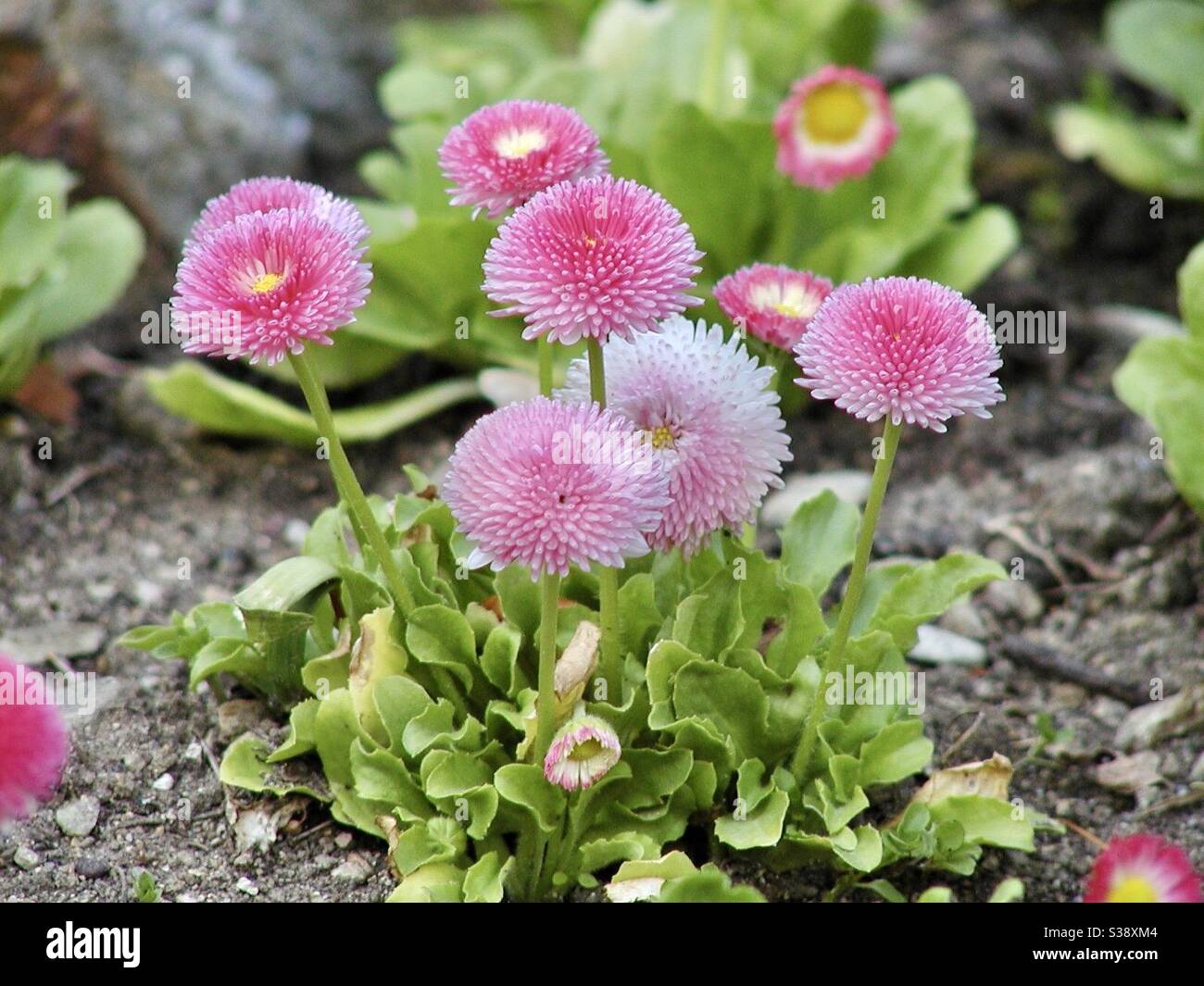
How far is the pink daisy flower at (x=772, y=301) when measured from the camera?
2.04 meters

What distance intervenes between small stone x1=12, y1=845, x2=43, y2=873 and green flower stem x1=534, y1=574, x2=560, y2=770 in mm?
759

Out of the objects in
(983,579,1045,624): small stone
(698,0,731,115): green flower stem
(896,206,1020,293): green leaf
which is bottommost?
(983,579,1045,624): small stone

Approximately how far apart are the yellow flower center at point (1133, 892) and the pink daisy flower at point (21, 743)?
1.27 meters

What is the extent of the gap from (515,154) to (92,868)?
1.16 metres

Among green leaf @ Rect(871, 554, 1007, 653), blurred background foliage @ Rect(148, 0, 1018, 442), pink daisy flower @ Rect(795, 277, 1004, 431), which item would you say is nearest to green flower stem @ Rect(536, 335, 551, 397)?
pink daisy flower @ Rect(795, 277, 1004, 431)

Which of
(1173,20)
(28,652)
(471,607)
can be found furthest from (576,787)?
(1173,20)

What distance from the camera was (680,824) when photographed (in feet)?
6.66

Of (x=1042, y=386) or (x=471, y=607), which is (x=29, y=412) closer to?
(x=471, y=607)

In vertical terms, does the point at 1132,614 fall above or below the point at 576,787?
above

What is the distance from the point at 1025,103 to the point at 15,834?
371cm

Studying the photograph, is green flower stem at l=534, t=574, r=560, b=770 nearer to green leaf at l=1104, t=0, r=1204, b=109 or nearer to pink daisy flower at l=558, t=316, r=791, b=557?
pink daisy flower at l=558, t=316, r=791, b=557

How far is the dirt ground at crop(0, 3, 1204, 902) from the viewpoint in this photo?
2.14m

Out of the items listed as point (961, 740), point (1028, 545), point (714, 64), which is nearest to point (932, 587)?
point (961, 740)

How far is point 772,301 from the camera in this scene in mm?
2094
